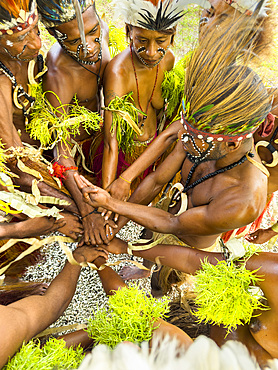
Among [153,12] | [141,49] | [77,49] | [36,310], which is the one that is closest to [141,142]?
[141,49]

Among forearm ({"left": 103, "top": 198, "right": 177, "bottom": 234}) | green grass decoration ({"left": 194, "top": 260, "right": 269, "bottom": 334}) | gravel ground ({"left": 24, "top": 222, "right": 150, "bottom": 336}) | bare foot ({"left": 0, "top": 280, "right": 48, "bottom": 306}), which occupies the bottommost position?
gravel ground ({"left": 24, "top": 222, "right": 150, "bottom": 336})

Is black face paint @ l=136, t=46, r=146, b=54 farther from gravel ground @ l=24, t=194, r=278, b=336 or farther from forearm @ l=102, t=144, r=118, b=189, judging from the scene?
gravel ground @ l=24, t=194, r=278, b=336

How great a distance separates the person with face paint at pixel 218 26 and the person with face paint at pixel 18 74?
498mm

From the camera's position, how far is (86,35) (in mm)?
2154

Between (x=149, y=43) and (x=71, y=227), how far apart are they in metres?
1.45

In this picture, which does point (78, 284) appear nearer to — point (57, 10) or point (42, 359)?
point (42, 359)

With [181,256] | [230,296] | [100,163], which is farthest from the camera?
[100,163]

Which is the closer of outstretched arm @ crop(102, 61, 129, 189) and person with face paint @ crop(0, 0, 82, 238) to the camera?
person with face paint @ crop(0, 0, 82, 238)

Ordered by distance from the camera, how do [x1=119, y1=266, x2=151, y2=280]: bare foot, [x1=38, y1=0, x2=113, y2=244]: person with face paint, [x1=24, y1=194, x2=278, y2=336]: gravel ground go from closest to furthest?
[x1=38, y1=0, x2=113, y2=244]: person with face paint < [x1=24, y1=194, x2=278, y2=336]: gravel ground < [x1=119, y1=266, x2=151, y2=280]: bare foot

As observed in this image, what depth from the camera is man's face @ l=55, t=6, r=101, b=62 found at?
2.05 meters

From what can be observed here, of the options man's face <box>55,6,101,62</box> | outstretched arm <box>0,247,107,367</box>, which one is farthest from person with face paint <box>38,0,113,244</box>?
outstretched arm <box>0,247,107,367</box>

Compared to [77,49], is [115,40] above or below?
below

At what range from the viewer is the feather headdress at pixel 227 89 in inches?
57.7

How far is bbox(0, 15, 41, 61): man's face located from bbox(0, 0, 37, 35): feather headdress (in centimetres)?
3
